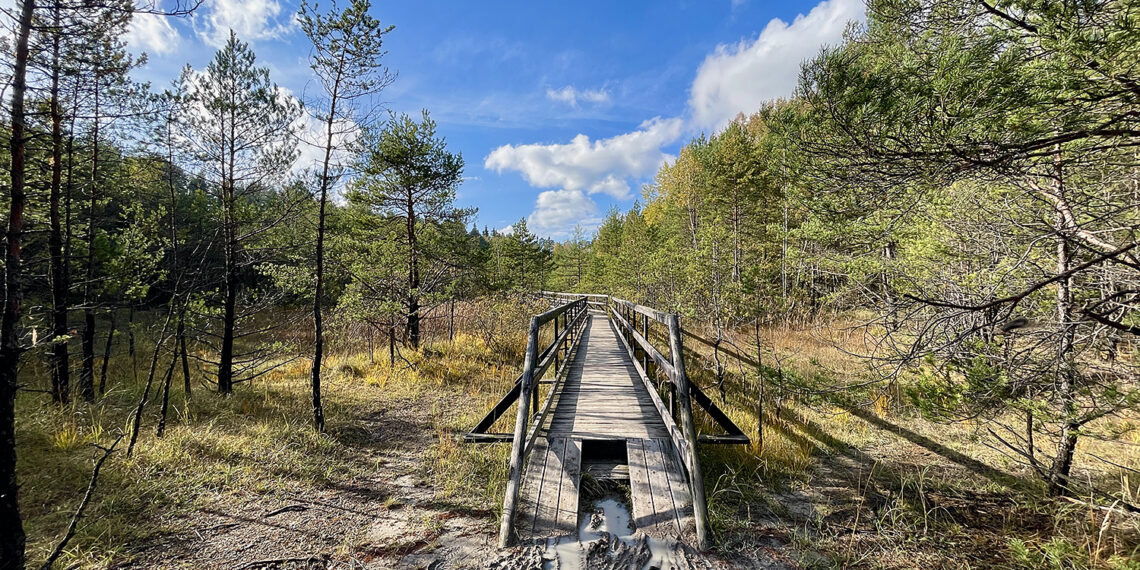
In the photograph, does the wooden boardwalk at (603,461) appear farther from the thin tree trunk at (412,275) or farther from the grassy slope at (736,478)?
the thin tree trunk at (412,275)

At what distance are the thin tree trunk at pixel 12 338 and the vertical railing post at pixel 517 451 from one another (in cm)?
321

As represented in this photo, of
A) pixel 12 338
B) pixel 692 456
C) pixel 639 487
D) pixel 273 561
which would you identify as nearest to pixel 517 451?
pixel 639 487

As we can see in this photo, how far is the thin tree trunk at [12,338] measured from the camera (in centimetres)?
233

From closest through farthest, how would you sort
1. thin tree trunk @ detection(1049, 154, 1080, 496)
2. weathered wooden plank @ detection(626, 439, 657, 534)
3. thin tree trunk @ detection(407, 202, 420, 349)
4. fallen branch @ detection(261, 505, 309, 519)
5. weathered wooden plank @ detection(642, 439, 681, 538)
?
thin tree trunk @ detection(1049, 154, 1080, 496)
weathered wooden plank @ detection(642, 439, 681, 538)
weathered wooden plank @ detection(626, 439, 657, 534)
fallen branch @ detection(261, 505, 309, 519)
thin tree trunk @ detection(407, 202, 420, 349)

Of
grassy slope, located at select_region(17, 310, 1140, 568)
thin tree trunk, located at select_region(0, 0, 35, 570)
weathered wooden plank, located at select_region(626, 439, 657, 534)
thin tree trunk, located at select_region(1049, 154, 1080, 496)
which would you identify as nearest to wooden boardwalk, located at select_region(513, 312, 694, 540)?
weathered wooden plank, located at select_region(626, 439, 657, 534)

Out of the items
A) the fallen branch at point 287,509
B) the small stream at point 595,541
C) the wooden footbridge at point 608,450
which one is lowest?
the fallen branch at point 287,509

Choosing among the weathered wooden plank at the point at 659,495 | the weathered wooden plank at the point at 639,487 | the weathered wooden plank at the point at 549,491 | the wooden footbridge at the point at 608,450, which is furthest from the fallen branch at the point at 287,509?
the weathered wooden plank at the point at 659,495

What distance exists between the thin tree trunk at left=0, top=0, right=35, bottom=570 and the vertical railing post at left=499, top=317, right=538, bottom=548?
10.5 feet

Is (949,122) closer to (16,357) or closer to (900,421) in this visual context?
(900,421)

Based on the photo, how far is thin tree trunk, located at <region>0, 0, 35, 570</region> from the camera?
233 centimetres

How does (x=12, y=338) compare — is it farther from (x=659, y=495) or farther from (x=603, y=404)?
(x=603, y=404)

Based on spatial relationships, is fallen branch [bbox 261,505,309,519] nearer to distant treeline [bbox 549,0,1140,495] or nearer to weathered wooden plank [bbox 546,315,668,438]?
weathered wooden plank [bbox 546,315,668,438]

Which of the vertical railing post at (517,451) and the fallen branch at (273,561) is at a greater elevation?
the vertical railing post at (517,451)

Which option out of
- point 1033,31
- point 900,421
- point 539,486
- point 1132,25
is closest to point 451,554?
point 539,486
